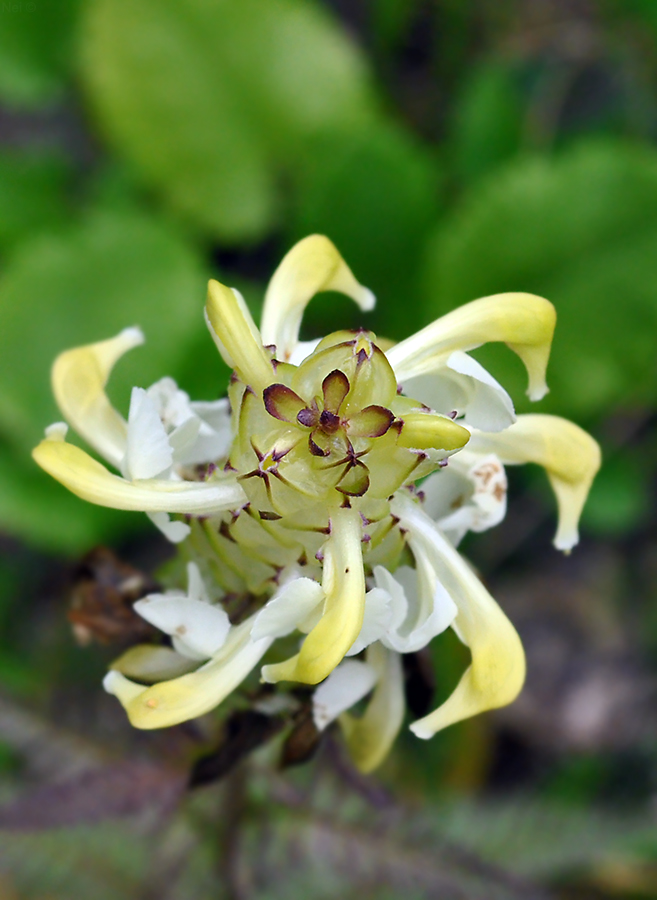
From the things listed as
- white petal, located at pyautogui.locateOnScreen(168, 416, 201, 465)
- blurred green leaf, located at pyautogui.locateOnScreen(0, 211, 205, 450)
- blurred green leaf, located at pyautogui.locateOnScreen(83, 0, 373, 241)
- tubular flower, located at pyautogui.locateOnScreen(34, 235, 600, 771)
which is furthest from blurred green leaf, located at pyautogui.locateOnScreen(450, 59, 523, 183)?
white petal, located at pyautogui.locateOnScreen(168, 416, 201, 465)

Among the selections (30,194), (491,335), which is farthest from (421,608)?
(30,194)

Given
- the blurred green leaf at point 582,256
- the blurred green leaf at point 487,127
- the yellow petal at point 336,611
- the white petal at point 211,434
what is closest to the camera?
the yellow petal at point 336,611

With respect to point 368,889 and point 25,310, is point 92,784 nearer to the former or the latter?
point 368,889

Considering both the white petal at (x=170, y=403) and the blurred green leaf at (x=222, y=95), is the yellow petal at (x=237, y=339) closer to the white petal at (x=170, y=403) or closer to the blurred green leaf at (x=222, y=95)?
the white petal at (x=170, y=403)

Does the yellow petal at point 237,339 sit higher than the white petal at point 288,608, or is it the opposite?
the yellow petal at point 237,339

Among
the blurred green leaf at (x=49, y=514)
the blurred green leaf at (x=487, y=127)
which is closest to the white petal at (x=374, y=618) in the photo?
the blurred green leaf at (x=49, y=514)

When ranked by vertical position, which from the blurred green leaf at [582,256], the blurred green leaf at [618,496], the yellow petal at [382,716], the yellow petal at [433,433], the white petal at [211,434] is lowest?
the blurred green leaf at [618,496]

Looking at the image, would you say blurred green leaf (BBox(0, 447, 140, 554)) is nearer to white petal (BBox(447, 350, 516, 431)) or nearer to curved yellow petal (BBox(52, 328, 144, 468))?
curved yellow petal (BBox(52, 328, 144, 468))
